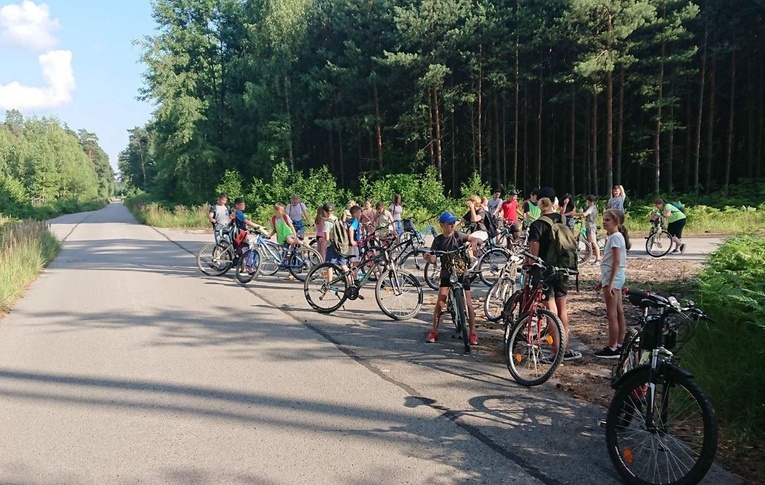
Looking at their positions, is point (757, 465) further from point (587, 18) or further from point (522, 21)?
point (522, 21)

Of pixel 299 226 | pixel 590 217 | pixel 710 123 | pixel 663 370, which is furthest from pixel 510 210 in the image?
pixel 710 123

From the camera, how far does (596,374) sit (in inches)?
219

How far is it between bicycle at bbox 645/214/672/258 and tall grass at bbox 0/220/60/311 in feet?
50.0

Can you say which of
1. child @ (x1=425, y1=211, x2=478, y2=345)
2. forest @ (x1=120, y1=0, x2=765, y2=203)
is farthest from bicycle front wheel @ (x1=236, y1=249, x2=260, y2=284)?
forest @ (x1=120, y1=0, x2=765, y2=203)

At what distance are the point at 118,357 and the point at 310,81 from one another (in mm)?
33330

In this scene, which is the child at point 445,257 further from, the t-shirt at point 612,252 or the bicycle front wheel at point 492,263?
the bicycle front wheel at point 492,263

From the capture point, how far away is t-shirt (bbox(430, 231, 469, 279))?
6695mm

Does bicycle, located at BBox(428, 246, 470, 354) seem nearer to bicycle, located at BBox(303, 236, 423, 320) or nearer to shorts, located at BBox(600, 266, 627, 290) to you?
bicycle, located at BBox(303, 236, 423, 320)

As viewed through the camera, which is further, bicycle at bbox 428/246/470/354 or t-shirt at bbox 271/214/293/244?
t-shirt at bbox 271/214/293/244

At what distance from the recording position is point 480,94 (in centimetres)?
3262

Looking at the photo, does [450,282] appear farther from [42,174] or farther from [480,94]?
[42,174]

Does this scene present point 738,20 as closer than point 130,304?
No

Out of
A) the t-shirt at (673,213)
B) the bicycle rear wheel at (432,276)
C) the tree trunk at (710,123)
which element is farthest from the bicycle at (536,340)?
the tree trunk at (710,123)

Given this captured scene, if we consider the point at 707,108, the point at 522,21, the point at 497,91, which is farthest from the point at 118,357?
the point at 707,108
